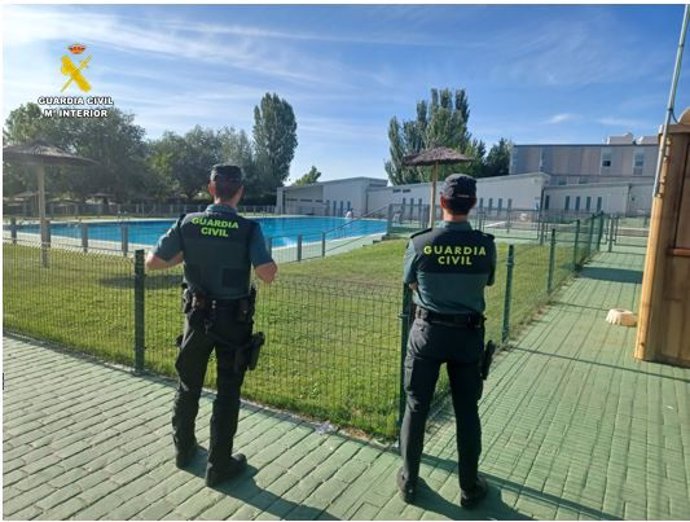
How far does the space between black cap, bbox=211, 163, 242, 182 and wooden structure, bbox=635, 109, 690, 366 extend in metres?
4.68

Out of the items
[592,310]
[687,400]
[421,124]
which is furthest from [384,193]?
[687,400]

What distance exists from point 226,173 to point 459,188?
1.41m

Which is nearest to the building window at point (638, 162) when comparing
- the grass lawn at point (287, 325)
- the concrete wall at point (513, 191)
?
the concrete wall at point (513, 191)

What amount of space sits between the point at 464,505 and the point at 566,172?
155ft

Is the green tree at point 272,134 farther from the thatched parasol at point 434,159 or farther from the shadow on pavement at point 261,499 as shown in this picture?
the shadow on pavement at point 261,499

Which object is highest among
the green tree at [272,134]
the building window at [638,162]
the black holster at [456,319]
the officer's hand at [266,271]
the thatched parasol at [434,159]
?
the green tree at [272,134]

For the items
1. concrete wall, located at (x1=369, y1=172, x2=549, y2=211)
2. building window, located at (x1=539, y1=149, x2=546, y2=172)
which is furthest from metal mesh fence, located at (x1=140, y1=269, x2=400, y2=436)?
building window, located at (x1=539, y1=149, x2=546, y2=172)

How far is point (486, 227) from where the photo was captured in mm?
24484

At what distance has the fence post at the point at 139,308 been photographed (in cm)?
463

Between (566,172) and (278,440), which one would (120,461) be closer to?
(278,440)

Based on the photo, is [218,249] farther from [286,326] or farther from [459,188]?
[286,326]

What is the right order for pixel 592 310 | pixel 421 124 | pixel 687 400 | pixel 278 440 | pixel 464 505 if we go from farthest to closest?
1. pixel 421 124
2. pixel 592 310
3. pixel 687 400
4. pixel 278 440
5. pixel 464 505

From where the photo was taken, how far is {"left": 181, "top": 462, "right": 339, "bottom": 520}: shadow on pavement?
9.07 ft

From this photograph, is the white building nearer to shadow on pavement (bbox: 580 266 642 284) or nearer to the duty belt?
shadow on pavement (bbox: 580 266 642 284)
